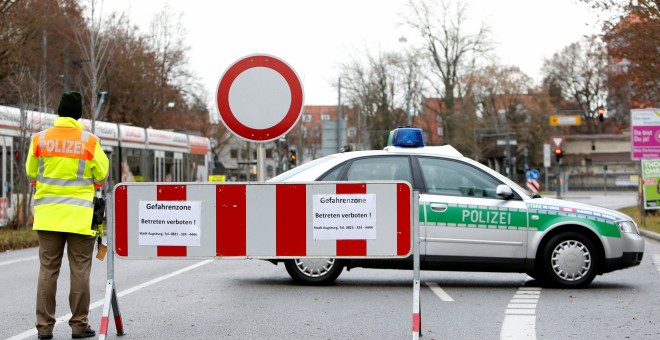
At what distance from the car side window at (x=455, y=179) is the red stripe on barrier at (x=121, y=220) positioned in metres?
4.63

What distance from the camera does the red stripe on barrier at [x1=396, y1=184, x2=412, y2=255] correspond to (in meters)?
6.63

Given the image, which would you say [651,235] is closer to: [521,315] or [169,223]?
[521,315]

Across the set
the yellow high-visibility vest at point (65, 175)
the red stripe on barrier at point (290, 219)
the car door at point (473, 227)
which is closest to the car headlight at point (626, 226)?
the car door at point (473, 227)

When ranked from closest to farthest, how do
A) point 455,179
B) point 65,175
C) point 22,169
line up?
point 65,175
point 455,179
point 22,169

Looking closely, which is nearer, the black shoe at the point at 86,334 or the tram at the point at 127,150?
the black shoe at the point at 86,334

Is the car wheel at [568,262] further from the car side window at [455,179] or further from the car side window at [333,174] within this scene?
the car side window at [333,174]

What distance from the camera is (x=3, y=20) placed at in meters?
31.1

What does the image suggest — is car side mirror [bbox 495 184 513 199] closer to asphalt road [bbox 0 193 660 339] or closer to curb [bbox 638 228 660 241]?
asphalt road [bbox 0 193 660 339]

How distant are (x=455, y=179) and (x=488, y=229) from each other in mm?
669

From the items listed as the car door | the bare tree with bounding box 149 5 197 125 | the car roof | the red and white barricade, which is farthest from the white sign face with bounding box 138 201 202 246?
the bare tree with bounding box 149 5 197 125

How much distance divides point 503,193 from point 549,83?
268ft

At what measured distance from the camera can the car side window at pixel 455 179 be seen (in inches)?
417

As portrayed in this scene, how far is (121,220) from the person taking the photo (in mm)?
6727

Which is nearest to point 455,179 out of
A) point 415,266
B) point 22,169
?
point 415,266
